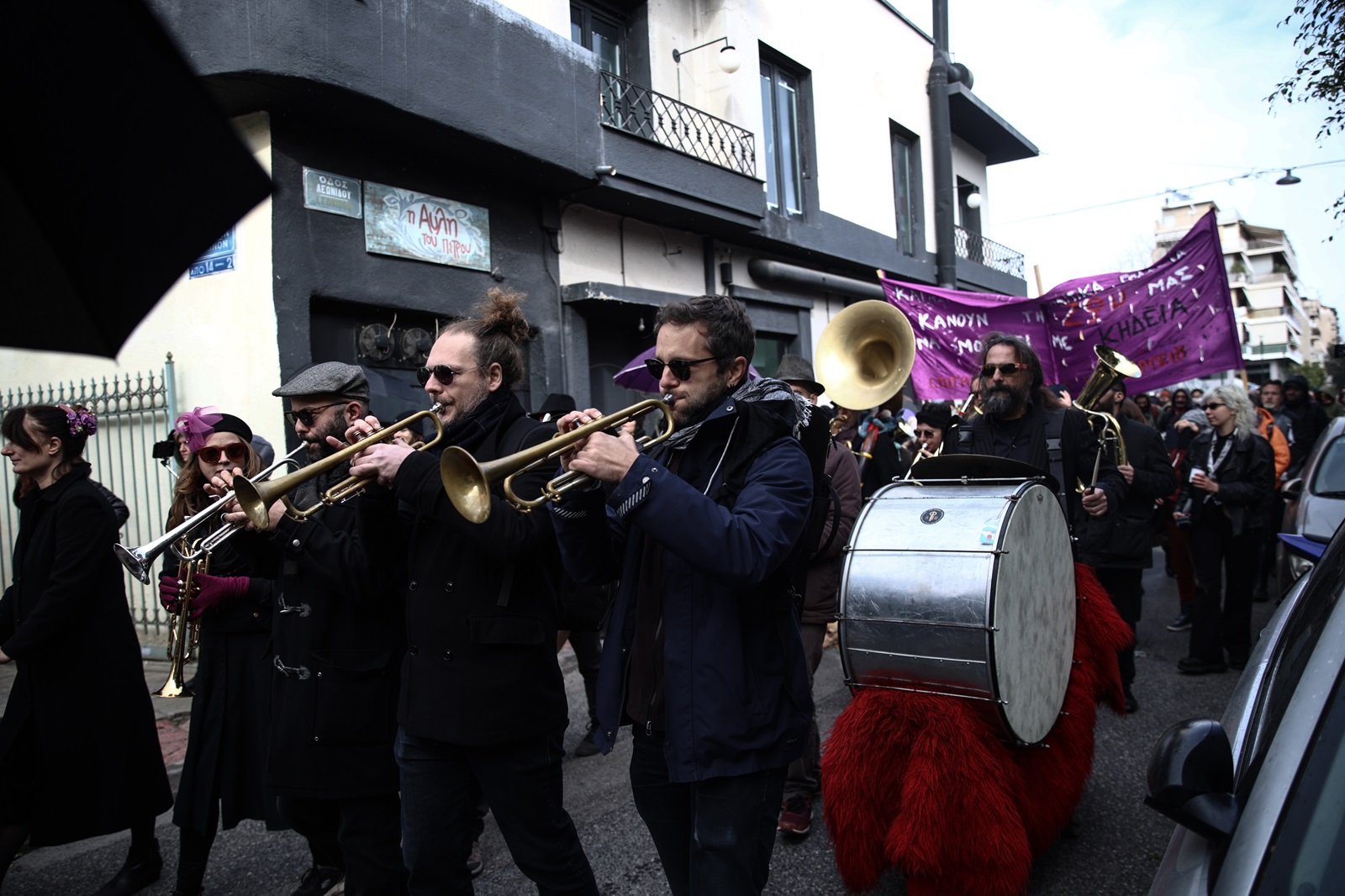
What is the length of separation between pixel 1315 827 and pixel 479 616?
6.58 ft

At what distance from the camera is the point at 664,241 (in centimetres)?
1109

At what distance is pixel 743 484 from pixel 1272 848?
1.32 meters

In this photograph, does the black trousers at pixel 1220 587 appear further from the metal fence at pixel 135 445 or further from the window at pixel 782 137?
the metal fence at pixel 135 445

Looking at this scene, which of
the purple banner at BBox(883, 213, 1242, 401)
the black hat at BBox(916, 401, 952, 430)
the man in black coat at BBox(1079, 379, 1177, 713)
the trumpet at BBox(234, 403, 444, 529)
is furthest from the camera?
the purple banner at BBox(883, 213, 1242, 401)

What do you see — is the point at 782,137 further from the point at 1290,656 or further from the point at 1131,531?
the point at 1290,656

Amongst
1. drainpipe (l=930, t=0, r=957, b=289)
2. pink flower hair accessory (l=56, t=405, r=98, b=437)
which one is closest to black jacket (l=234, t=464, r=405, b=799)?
pink flower hair accessory (l=56, t=405, r=98, b=437)

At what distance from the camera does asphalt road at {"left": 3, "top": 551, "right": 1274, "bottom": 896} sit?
11.5ft

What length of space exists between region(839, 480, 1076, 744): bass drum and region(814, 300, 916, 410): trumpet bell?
2.55 m

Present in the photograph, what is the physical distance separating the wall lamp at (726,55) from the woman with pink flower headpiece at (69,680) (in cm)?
896

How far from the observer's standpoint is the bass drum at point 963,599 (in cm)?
299

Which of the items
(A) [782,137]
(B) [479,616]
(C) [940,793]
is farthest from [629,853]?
(A) [782,137]

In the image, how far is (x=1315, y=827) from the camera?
1.32 metres

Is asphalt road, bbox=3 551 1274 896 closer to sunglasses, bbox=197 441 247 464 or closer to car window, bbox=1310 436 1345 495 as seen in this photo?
sunglasses, bbox=197 441 247 464

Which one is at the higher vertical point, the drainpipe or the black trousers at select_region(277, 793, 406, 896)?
the drainpipe
